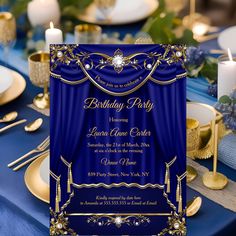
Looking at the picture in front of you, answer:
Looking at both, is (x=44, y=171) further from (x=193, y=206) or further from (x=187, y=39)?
(x=187, y=39)

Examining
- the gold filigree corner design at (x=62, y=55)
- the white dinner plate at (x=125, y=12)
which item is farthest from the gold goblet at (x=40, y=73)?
the white dinner plate at (x=125, y=12)

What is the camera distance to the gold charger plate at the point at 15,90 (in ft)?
5.41

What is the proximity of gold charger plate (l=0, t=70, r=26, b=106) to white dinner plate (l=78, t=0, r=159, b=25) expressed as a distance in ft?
1.90

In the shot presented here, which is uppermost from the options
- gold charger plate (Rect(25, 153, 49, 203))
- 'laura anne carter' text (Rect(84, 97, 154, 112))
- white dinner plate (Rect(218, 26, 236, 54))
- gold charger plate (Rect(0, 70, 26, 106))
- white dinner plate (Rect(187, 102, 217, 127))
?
'laura anne carter' text (Rect(84, 97, 154, 112))

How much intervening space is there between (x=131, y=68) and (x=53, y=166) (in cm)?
20

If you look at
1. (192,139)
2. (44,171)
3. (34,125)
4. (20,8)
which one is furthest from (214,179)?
(20,8)

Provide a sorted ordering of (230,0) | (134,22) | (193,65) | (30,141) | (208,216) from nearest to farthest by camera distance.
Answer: (208,216) → (30,141) → (193,65) → (134,22) → (230,0)

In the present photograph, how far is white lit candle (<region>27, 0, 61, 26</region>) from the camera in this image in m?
2.05

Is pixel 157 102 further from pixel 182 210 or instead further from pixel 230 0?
pixel 230 0

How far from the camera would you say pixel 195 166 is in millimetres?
1349

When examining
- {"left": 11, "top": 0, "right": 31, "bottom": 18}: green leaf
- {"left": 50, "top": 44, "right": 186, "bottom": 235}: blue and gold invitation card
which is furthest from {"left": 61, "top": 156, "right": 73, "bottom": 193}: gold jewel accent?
{"left": 11, "top": 0, "right": 31, "bottom": 18}: green leaf

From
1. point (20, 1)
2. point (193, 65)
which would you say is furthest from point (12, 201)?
point (20, 1)

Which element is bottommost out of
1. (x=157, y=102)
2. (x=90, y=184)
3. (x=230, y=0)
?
(x=230, y=0)

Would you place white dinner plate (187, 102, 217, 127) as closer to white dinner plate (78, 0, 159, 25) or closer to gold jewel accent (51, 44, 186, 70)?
gold jewel accent (51, 44, 186, 70)
